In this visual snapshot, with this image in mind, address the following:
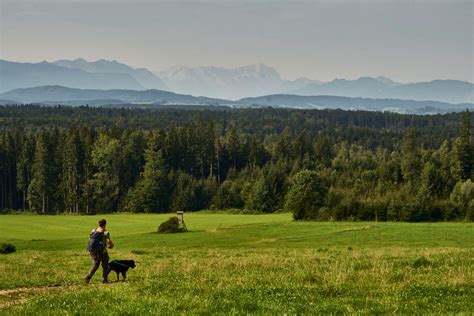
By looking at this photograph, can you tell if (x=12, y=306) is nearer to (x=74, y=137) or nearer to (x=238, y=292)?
(x=238, y=292)

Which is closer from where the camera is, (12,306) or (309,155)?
(12,306)

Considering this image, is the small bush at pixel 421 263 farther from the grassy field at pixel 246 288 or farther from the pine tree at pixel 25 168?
the pine tree at pixel 25 168

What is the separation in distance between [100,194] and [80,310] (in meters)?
135

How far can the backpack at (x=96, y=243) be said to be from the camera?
80.1 feet

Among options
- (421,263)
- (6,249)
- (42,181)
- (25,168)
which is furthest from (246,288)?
(25,168)

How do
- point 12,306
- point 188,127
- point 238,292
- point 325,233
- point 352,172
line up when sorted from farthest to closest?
point 188,127 < point 352,172 < point 325,233 < point 238,292 < point 12,306

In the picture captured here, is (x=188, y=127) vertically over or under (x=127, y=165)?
over

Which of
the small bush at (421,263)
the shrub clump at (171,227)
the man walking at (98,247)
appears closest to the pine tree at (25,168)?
the shrub clump at (171,227)

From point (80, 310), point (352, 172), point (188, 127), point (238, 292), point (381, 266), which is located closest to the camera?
point (80, 310)

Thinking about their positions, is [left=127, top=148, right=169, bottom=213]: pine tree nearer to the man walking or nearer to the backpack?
the man walking

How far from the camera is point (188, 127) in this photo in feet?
579

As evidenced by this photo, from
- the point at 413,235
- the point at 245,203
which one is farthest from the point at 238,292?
the point at 245,203

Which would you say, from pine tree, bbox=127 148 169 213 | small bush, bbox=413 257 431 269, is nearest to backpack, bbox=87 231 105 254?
small bush, bbox=413 257 431 269

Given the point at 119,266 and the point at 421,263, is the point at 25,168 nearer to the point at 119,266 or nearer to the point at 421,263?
the point at 119,266
